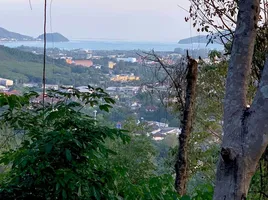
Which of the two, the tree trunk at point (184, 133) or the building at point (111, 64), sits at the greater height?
the building at point (111, 64)

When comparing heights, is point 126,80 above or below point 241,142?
below

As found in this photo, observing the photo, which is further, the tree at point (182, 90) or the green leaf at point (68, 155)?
the tree at point (182, 90)

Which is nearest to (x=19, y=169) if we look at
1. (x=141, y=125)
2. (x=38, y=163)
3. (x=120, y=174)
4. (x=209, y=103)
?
(x=38, y=163)

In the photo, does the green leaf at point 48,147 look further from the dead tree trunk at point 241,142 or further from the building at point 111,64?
the building at point 111,64

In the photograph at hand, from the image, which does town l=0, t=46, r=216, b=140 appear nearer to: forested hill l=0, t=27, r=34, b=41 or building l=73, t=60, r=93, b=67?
building l=73, t=60, r=93, b=67

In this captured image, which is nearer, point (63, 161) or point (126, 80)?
point (63, 161)

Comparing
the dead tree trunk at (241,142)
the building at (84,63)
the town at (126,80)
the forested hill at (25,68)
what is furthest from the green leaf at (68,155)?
the building at (84,63)

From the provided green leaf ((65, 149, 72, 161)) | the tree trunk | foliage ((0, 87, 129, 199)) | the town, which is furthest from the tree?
green leaf ((65, 149, 72, 161))

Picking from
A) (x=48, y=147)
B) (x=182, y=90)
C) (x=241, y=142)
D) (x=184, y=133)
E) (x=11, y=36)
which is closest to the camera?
(x=241, y=142)

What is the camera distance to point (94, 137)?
1830mm

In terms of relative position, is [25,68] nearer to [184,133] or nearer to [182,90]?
[182,90]

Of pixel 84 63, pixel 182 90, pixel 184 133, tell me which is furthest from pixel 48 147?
pixel 84 63

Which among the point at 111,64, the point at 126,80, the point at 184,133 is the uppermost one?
the point at 111,64

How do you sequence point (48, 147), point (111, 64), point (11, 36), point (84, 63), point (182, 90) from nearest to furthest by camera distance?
1. point (48, 147)
2. point (182, 90)
3. point (11, 36)
4. point (84, 63)
5. point (111, 64)
